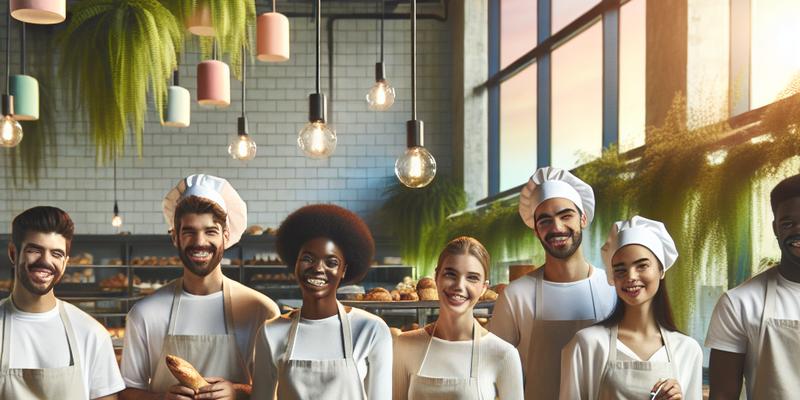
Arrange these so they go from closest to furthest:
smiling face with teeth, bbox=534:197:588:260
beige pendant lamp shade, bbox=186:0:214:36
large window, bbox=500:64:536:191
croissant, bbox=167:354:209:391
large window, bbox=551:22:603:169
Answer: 1. croissant, bbox=167:354:209:391
2. smiling face with teeth, bbox=534:197:588:260
3. beige pendant lamp shade, bbox=186:0:214:36
4. large window, bbox=551:22:603:169
5. large window, bbox=500:64:536:191

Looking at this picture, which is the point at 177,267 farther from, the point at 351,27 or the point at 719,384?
the point at 719,384

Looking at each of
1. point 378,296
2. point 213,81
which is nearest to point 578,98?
point 378,296

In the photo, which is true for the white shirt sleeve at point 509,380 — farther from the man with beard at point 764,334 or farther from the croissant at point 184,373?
the croissant at point 184,373

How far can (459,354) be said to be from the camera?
2412 millimetres

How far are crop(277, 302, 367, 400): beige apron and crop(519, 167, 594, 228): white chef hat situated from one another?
2.66 ft

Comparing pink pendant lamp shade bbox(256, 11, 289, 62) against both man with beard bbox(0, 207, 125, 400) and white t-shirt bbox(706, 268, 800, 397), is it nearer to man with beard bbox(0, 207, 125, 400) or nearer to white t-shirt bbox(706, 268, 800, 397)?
man with beard bbox(0, 207, 125, 400)

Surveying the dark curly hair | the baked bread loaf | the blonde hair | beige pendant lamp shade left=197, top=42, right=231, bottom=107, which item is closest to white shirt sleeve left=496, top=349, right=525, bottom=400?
the blonde hair

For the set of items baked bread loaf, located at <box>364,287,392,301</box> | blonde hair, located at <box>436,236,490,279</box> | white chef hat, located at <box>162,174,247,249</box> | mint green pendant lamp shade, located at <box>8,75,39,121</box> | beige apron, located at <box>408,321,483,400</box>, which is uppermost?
mint green pendant lamp shade, located at <box>8,75,39,121</box>

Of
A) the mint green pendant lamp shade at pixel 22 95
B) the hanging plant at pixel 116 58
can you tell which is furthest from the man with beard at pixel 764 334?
the mint green pendant lamp shade at pixel 22 95

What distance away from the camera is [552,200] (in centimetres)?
267

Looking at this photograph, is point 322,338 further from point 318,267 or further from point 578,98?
point 578,98

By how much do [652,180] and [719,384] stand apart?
1.97m

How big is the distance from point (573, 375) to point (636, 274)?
31 cm

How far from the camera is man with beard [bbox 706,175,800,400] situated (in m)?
2.31
